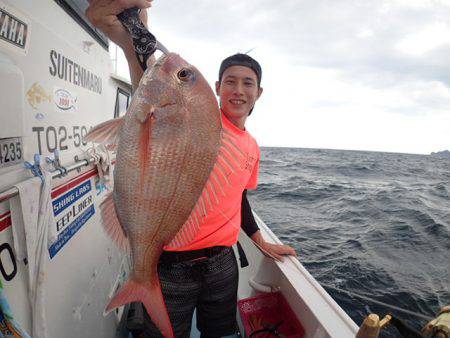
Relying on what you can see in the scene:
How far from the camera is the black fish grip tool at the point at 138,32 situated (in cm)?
134

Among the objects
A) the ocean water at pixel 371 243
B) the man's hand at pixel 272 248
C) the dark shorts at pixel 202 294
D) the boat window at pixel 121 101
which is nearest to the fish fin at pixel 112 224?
the dark shorts at pixel 202 294

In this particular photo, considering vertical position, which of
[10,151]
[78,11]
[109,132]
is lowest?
[10,151]

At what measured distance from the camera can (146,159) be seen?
1.30 meters

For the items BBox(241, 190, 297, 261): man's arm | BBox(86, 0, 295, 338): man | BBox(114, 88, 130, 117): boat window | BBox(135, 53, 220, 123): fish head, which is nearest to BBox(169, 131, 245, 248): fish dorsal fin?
BBox(135, 53, 220, 123): fish head

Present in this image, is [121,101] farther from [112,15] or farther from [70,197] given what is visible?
[112,15]

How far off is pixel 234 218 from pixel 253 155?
23.4 inches

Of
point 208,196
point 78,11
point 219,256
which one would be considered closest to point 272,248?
point 219,256

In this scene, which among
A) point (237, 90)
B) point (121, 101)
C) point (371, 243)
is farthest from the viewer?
point (371, 243)

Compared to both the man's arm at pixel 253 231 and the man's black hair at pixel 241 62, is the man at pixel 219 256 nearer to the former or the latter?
the man's black hair at pixel 241 62

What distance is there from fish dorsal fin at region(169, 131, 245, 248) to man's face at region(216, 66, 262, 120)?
0.86 metres

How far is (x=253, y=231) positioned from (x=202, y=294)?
3.07 feet

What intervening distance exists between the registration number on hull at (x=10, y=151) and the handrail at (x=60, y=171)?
12 centimetres

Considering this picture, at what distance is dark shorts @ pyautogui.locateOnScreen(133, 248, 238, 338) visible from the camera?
1976mm

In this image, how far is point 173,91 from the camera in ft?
4.35
